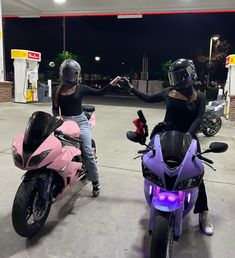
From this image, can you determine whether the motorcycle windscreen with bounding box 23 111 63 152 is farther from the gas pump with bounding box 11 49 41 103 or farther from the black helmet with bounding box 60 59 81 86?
the gas pump with bounding box 11 49 41 103

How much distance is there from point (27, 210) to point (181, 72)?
182cm

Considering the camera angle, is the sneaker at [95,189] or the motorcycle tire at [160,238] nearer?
the motorcycle tire at [160,238]

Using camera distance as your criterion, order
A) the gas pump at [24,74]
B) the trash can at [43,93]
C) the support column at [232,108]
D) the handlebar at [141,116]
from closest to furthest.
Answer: the handlebar at [141,116] < the support column at [232,108] < the gas pump at [24,74] < the trash can at [43,93]

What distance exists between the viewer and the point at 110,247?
279 centimetres

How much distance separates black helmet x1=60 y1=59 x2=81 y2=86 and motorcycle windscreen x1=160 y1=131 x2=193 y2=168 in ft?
5.26

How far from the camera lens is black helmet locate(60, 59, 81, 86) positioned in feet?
11.7

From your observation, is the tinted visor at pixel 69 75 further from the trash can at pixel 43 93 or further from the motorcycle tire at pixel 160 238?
the trash can at pixel 43 93

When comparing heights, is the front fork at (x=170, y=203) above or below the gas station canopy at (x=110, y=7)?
below

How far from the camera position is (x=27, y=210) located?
2.78 metres

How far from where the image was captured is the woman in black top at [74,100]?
142 inches

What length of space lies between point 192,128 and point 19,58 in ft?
43.2

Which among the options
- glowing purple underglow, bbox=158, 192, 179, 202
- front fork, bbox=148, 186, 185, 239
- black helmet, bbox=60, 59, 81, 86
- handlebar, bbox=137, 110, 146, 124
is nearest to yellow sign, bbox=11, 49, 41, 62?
black helmet, bbox=60, 59, 81, 86

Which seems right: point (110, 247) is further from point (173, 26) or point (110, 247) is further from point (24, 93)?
point (173, 26)

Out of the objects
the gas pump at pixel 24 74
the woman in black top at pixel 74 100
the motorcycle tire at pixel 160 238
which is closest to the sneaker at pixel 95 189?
the woman in black top at pixel 74 100
